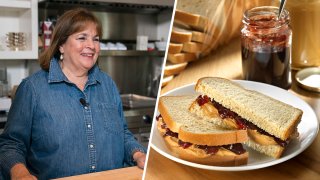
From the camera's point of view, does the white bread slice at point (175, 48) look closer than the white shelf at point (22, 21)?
Yes

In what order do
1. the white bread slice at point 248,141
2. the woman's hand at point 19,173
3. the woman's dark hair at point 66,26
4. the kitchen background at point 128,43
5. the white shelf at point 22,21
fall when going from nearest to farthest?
the white bread slice at point 248,141
the woman's hand at point 19,173
the woman's dark hair at point 66,26
the white shelf at point 22,21
the kitchen background at point 128,43

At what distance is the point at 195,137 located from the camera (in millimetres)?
146

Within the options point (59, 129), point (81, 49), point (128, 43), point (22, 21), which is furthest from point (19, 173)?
point (128, 43)

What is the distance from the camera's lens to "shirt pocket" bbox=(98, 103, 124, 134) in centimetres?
63

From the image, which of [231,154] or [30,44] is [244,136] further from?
[30,44]

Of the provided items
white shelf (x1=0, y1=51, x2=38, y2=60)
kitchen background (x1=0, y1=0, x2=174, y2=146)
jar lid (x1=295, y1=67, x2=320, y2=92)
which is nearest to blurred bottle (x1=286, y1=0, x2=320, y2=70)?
jar lid (x1=295, y1=67, x2=320, y2=92)

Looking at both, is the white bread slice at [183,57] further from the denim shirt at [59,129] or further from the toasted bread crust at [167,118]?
the denim shirt at [59,129]

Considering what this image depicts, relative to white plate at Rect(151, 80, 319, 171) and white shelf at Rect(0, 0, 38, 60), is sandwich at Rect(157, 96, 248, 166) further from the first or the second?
white shelf at Rect(0, 0, 38, 60)

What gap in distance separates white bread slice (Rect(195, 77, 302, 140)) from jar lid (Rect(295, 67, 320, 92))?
0.5 inches

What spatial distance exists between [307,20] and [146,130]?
1.01 metres

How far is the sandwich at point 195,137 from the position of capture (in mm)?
141

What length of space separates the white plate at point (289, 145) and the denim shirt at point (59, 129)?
39cm

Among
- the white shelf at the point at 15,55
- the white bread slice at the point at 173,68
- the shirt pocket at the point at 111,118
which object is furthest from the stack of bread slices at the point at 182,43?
the white shelf at the point at 15,55

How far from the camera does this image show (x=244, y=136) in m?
0.14
